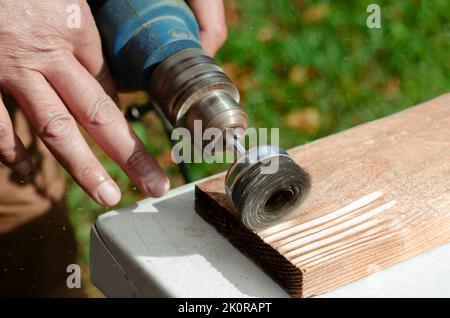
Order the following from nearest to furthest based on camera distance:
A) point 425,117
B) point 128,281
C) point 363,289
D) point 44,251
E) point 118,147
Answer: point 363,289
point 128,281
point 118,147
point 425,117
point 44,251

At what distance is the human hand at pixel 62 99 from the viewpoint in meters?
1.32

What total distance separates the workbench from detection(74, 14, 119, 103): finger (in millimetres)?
286

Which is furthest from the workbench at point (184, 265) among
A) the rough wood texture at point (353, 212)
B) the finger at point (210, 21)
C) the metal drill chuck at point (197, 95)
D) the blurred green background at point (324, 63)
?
the blurred green background at point (324, 63)

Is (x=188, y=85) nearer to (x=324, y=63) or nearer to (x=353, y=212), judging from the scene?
(x=353, y=212)

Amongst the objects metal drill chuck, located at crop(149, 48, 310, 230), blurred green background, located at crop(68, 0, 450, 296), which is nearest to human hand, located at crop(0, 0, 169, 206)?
metal drill chuck, located at crop(149, 48, 310, 230)

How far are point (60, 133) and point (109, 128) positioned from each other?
93 millimetres

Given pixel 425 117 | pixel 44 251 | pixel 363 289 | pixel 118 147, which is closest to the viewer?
pixel 363 289

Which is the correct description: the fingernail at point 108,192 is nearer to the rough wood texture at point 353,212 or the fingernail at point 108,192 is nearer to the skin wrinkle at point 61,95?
the skin wrinkle at point 61,95

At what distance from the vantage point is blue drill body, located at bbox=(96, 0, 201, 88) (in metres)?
1.33

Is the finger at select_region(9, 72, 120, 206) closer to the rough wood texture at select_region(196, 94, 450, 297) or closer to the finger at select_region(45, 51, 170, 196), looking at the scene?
the finger at select_region(45, 51, 170, 196)

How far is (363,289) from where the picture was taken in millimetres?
1122
